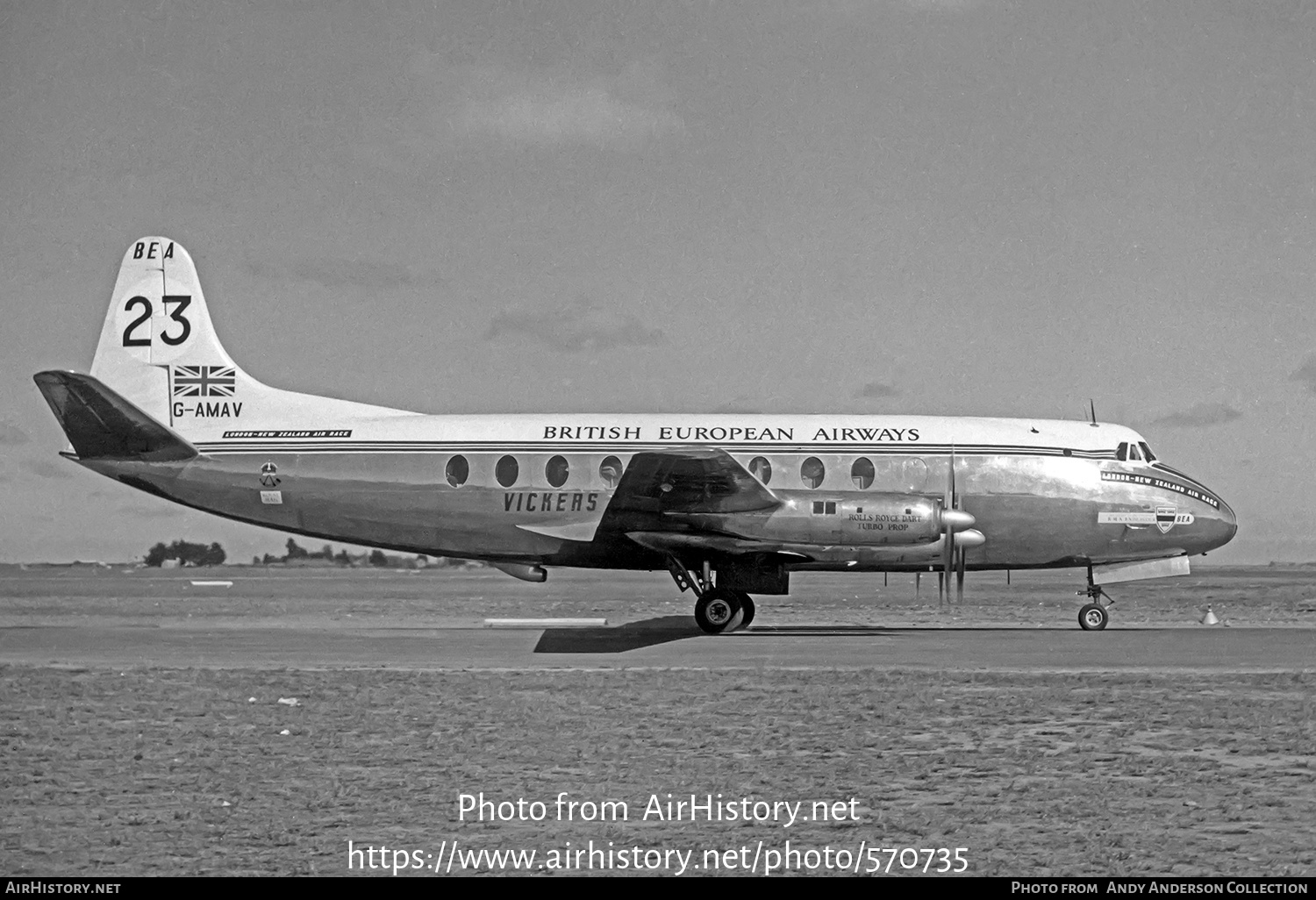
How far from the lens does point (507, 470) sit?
24.5 m

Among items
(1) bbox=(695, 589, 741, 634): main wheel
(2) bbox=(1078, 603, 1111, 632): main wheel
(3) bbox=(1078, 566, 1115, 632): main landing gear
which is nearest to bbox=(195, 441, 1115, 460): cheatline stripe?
(3) bbox=(1078, 566, 1115, 632): main landing gear

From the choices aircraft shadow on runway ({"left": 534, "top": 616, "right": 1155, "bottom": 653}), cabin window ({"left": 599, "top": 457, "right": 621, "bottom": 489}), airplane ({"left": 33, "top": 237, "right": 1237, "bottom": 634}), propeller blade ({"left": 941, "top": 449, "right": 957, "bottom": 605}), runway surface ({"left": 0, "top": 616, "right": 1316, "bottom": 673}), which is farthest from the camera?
cabin window ({"left": 599, "top": 457, "right": 621, "bottom": 489})

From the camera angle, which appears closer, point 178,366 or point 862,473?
point 862,473

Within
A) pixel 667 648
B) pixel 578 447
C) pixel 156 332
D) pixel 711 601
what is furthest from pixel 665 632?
pixel 156 332

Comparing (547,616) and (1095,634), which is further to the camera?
(547,616)

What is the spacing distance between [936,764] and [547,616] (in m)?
22.4

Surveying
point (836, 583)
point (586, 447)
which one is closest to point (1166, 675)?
point (586, 447)

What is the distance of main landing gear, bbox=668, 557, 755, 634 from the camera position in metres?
23.2

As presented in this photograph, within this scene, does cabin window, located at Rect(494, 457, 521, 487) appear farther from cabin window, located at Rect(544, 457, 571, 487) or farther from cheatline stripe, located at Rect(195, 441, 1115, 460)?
cabin window, located at Rect(544, 457, 571, 487)

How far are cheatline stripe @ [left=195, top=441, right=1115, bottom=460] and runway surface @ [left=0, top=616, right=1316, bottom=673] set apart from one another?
3.63 meters

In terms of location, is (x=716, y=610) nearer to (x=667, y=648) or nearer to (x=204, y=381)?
(x=667, y=648)

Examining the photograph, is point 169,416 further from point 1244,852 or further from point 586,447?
point 1244,852

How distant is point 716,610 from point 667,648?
251cm
